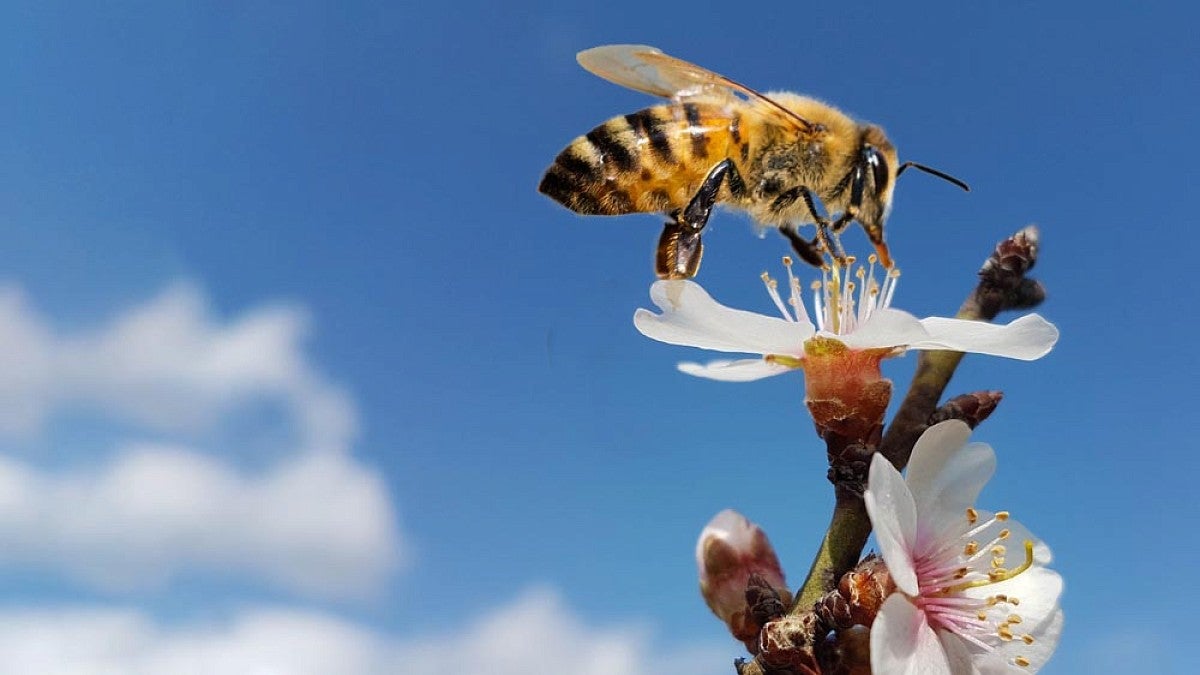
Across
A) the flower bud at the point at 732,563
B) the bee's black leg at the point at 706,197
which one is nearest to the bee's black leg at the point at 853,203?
the bee's black leg at the point at 706,197

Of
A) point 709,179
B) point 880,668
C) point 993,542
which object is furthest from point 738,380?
point 880,668

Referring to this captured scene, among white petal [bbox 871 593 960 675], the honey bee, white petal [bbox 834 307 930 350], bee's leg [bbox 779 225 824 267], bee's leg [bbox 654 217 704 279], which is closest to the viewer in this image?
white petal [bbox 871 593 960 675]

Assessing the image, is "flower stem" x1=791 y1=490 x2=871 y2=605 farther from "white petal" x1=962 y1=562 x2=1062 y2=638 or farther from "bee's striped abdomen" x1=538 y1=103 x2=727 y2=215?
"bee's striped abdomen" x1=538 y1=103 x2=727 y2=215

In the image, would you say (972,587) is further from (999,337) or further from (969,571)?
(999,337)

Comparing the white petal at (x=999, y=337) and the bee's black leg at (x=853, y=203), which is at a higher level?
the bee's black leg at (x=853, y=203)

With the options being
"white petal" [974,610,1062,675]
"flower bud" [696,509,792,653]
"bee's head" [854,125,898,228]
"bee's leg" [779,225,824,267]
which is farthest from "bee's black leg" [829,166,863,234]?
"white petal" [974,610,1062,675]

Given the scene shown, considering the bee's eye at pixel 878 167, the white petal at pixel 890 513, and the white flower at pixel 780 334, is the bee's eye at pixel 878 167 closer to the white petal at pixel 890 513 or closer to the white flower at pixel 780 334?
the white flower at pixel 780 334

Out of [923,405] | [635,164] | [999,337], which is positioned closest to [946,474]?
[923,405]
